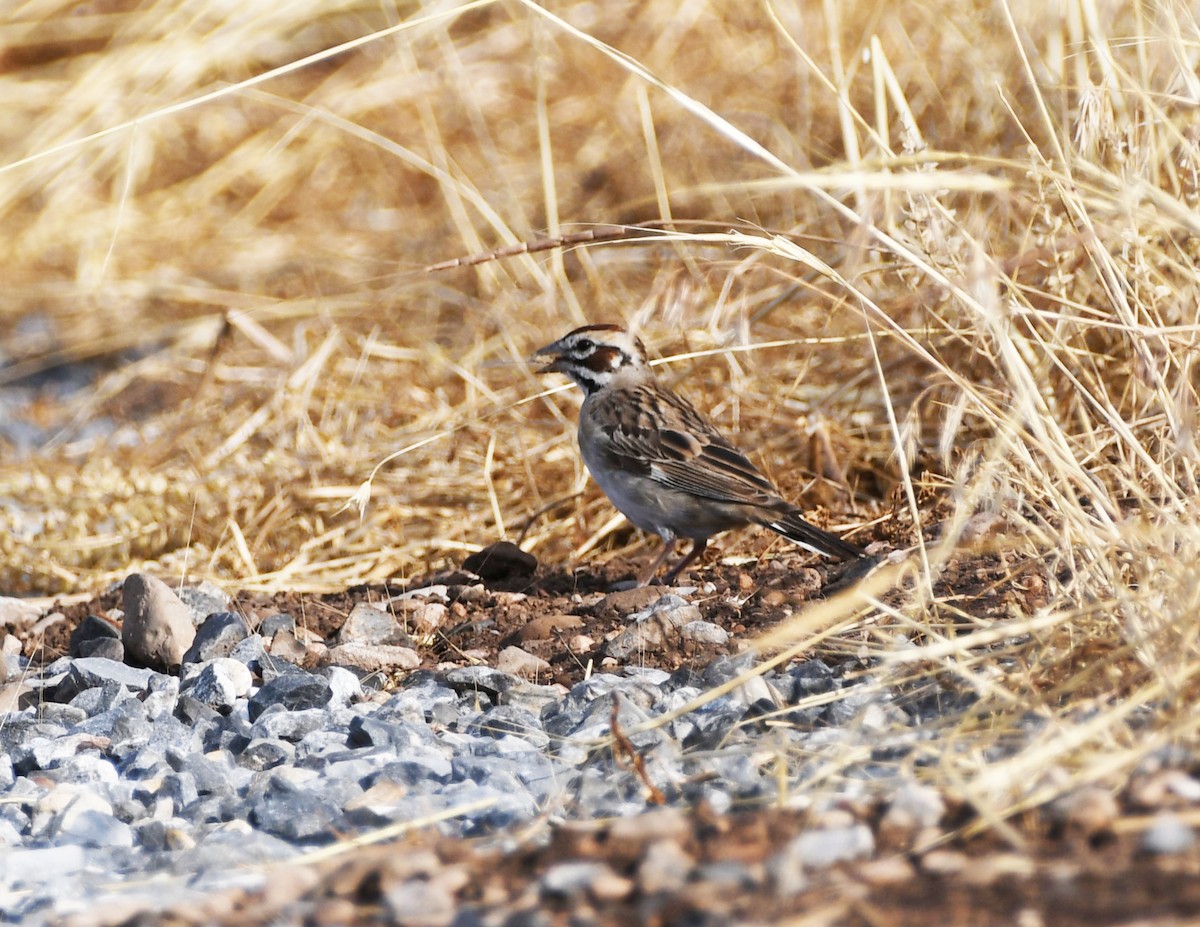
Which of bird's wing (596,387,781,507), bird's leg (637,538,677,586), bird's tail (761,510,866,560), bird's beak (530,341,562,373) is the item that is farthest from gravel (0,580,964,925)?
bird's beak (530,341,562,373)

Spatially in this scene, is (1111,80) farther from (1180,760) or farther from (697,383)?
(697,383)

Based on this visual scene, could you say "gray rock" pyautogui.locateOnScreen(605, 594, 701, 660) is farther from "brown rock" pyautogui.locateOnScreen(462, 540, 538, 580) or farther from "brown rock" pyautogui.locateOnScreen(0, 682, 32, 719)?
"brown rock" pyautogui.locateOnScreen(0, 682, 32, 719)

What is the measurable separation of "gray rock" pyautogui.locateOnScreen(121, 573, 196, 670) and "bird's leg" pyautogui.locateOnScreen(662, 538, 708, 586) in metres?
1.56

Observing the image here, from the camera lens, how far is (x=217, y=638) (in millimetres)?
4359

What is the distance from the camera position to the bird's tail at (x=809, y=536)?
4602 mm

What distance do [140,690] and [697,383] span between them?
9.46 ft

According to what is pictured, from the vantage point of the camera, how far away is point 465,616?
4.73 m

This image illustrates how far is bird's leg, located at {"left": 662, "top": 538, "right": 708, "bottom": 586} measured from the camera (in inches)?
201

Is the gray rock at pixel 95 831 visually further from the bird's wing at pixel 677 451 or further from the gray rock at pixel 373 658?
the bird's wing at pixel 677 451

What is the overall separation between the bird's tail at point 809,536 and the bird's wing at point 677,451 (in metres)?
0.08

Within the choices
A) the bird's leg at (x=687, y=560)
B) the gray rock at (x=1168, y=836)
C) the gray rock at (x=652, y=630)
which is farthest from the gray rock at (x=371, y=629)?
Result: the gray rock at (x=1168, y=836)

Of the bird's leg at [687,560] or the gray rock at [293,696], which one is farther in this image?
the bird's leg at [687,560]

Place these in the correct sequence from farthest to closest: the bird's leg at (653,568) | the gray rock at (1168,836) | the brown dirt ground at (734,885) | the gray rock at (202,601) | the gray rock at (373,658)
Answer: the bird's leg at (653,568), the gray rock at (202,601), the gray rock at (373,658), the gray rock at (1168,836), the brown dirt ground at (734,885)

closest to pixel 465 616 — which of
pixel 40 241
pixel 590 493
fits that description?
pixel 590 493
